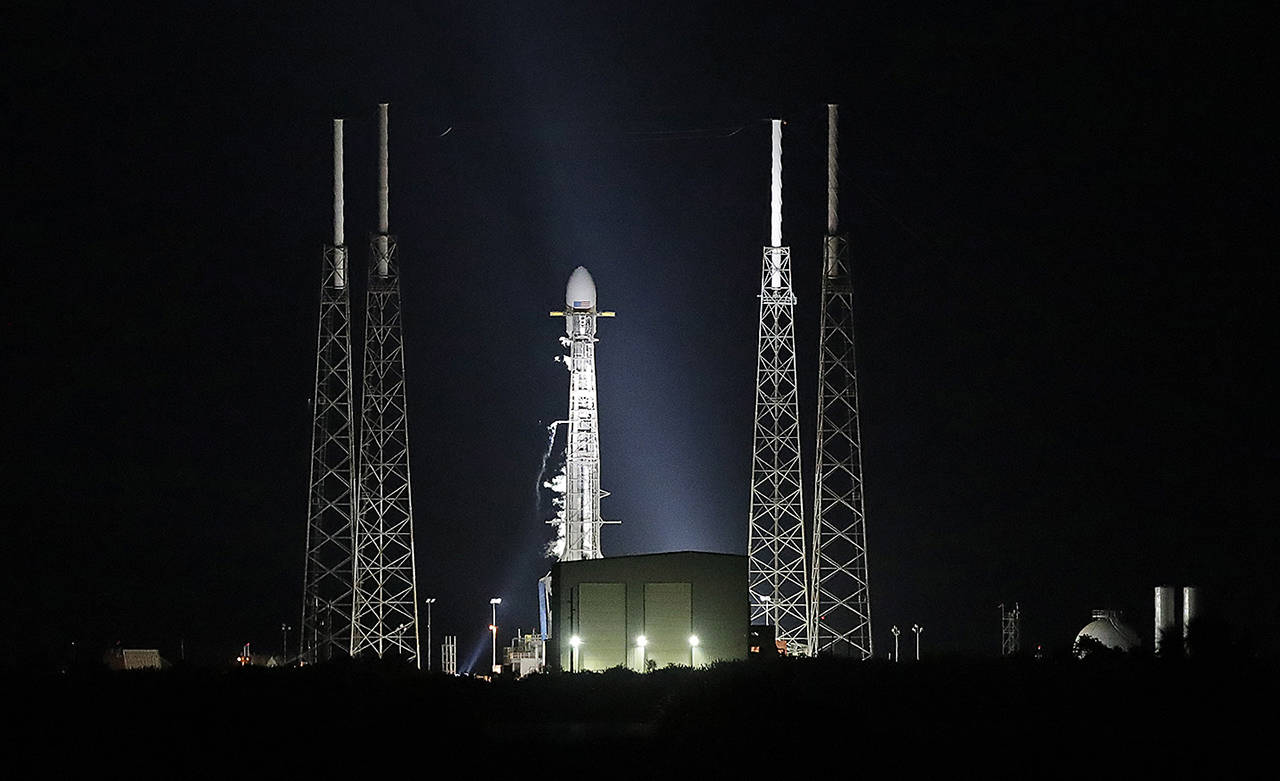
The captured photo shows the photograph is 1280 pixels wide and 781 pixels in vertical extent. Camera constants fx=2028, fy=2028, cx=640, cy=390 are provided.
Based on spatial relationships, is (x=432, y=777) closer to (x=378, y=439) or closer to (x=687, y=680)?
(x=687, y=680)

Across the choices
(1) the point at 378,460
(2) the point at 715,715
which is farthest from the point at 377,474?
(2) the point at 715,715

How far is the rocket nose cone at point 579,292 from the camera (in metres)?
77.2

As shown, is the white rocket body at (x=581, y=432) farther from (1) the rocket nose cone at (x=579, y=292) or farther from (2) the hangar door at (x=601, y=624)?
(2) the hangar door at (x=601, y=624)

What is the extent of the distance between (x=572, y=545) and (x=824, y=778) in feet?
152

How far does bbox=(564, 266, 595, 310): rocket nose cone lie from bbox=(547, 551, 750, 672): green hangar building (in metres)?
17.7

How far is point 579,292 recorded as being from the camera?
77312mm

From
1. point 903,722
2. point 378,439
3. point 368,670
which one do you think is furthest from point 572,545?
point 903,722

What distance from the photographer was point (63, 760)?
35250 mm

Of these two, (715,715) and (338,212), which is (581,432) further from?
(715,715)

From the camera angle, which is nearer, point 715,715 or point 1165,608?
point 715,715

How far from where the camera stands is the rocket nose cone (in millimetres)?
77250

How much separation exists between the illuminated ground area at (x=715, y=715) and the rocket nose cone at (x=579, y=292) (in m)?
25.1

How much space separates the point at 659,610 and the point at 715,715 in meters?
21.8

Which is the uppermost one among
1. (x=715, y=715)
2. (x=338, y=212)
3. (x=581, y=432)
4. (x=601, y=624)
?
(x=338, y=212)
